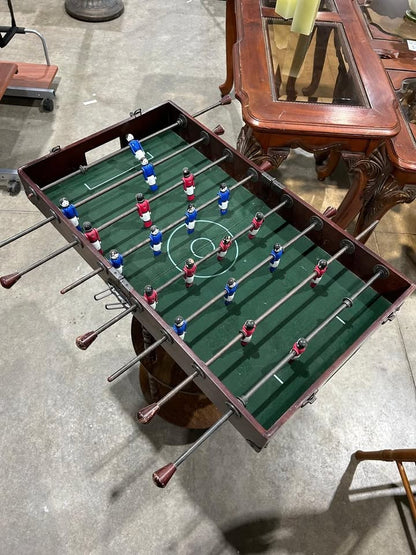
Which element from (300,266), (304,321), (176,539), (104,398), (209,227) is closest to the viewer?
(304,321)

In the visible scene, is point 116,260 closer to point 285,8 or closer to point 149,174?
point 149,174

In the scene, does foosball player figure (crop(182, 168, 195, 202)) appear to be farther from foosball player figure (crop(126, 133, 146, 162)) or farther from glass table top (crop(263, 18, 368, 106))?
glass table top (crop(263, 18, 368, 106))

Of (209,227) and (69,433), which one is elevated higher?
(209,227)

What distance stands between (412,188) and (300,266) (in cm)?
103

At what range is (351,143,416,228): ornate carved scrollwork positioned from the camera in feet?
7.02

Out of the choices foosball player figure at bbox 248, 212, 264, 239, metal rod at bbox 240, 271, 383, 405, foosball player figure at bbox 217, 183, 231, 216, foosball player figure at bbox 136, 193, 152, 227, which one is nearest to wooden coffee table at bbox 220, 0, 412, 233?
foosball player figure at bbox 217, 183, 231, 216

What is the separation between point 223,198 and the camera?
1607mm

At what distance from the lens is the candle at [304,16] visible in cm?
233

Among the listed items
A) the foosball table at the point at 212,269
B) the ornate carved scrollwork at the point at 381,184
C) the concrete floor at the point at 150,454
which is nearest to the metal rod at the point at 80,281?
the foosball table at the point at 212,269

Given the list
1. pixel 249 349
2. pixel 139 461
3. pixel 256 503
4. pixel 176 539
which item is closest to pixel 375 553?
pixel 256 503

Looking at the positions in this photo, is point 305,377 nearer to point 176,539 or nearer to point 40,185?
point 176,539

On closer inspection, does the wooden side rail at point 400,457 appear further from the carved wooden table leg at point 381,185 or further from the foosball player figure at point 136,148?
the foosball player figure at point 136,148

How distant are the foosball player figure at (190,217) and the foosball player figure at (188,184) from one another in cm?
6

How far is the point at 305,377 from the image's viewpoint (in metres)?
1.27
